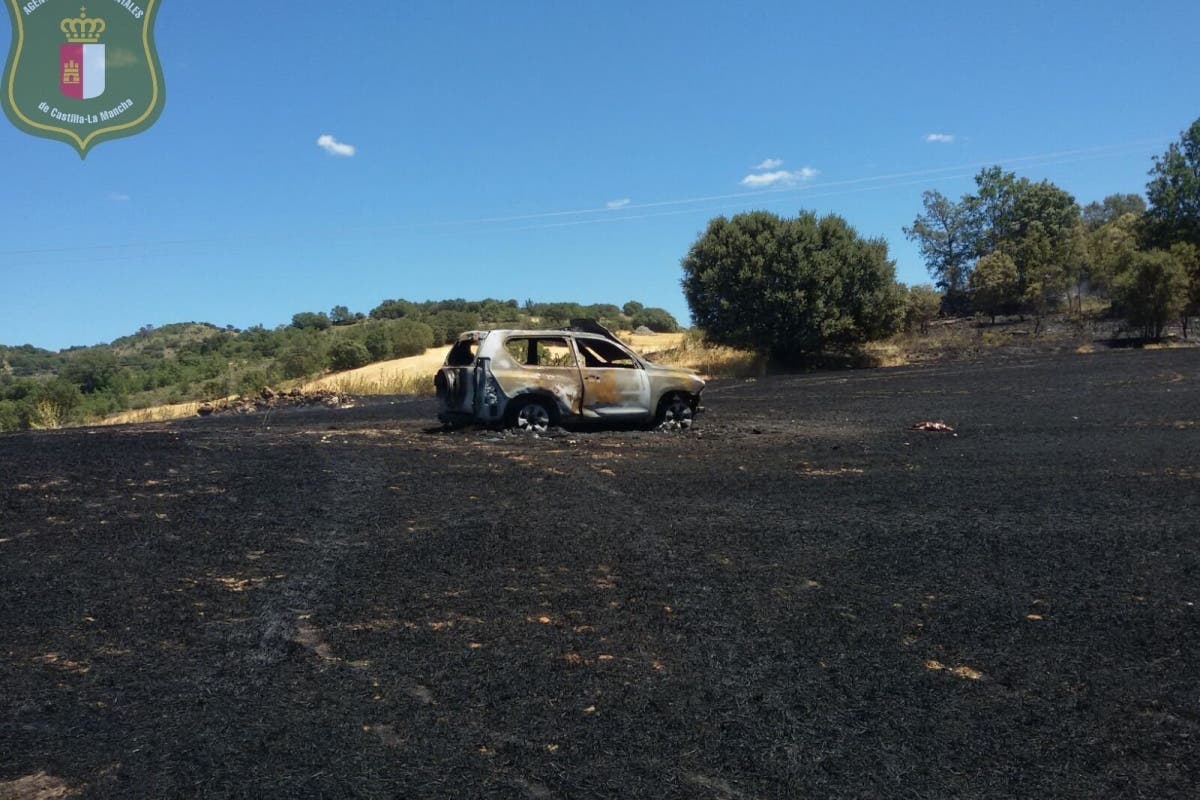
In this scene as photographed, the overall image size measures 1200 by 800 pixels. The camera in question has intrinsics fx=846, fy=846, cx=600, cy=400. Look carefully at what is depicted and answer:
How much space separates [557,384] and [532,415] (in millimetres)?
643

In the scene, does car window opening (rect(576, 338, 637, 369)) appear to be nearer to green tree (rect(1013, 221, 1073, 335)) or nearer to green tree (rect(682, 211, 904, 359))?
green tree (rect(682, 211, 904, 359))

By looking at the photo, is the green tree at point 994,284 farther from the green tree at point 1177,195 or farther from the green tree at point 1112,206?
the green tree at point 1112,206

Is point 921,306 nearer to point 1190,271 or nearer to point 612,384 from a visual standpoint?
point 1190,271

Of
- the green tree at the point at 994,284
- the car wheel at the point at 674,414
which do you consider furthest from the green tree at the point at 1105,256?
the car wheel at the point at 674,414

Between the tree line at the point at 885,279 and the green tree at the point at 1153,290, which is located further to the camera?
the green tree at the point at 1153,290

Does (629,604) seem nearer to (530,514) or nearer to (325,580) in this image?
(325,580)

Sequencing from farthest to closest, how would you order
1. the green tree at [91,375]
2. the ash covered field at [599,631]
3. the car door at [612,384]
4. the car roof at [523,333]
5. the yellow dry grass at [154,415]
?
the green tree at [91,375] → the yellow dry grass at [154,415] → the car door at [612,384] → the car roof at [523,333] → the ash covered field at [599,631]

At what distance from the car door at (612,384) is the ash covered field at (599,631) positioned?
3.61 m

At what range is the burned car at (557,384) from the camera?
1282cm

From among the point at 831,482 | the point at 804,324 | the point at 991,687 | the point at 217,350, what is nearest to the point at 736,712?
the point at 991,687

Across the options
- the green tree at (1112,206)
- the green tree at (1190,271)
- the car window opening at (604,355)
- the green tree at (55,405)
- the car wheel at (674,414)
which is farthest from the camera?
the green tree at (1112,206)

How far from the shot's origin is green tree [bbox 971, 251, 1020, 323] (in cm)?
5103

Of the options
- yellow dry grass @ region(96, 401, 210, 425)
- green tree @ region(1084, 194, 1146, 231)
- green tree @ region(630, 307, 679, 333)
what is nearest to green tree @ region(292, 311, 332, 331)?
green tree @ region(630, 307, 679, 333)

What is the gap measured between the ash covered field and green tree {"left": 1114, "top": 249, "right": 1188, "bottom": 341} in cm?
3692
